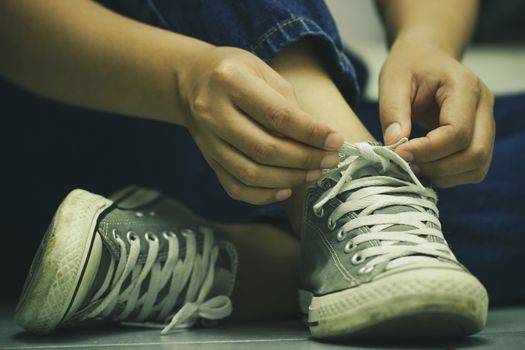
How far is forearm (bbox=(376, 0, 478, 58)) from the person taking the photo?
869mm

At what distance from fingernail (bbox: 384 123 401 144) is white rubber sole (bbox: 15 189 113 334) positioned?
315 millimetres

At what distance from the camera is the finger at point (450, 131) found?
2.09 feet

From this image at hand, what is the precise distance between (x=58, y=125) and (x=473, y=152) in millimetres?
593

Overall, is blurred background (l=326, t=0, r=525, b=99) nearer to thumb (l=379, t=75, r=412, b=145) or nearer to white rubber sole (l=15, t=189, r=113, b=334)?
thumb (l=379, t=75, r=412, b=145)

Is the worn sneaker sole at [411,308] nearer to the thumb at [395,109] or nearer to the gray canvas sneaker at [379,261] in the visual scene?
the gray canvas sneaker at [379,261]

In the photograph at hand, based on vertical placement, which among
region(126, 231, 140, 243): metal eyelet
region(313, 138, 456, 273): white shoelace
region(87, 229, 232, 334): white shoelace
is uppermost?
region(313, 138, 456, 273): white shoelace

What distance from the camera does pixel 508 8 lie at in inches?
62.9

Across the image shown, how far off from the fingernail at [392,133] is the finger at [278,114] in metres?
0.10

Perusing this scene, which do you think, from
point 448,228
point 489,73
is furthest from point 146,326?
point 489,73

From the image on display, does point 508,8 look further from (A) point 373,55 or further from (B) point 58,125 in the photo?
(B) point 58,125

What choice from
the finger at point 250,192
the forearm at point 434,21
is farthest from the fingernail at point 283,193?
the forearm at point 434,21

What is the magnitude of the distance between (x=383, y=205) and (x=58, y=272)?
1.04 feet

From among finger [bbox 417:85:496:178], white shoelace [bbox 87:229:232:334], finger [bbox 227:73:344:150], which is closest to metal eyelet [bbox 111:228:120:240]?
white shoelace [bbox 87:229:232:334]

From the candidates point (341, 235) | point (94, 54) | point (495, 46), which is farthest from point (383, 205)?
point (495, 46)
